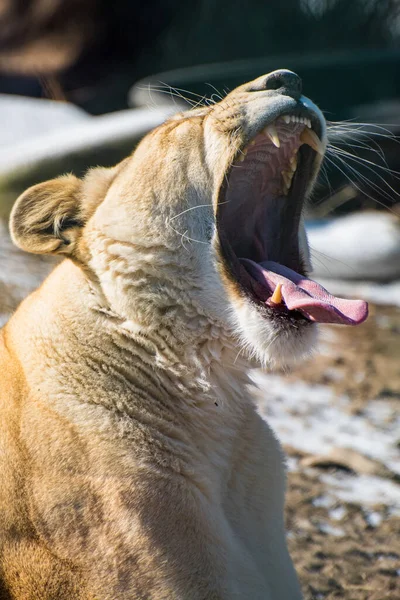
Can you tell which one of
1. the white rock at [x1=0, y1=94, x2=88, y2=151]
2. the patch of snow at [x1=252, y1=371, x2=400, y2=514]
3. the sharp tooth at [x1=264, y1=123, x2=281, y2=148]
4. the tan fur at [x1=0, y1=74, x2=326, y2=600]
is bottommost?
the patch of snow at [x1=252, y1=371, x2=400, y2=514]

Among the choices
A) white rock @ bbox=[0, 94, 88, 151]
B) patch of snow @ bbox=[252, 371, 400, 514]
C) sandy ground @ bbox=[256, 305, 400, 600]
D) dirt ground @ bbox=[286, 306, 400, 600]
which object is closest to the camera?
dirt ground @ bbox=[286, 306, 400, 600]

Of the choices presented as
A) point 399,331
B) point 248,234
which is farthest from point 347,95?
point 248,234

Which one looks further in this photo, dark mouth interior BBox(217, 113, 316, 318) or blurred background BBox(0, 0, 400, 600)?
blurred background BBox(0, 0, 400, 600)

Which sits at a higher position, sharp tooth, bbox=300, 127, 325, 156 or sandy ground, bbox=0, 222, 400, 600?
sharp tooth, bbox=300, 127, 325, 156

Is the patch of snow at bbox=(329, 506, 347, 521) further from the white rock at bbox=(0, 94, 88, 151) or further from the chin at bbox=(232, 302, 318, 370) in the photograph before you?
the white rock at bbox=(0, 94, 88, 151)

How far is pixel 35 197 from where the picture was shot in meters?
2.78

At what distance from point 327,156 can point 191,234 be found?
1600 millimetres

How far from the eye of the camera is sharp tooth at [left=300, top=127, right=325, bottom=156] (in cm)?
285

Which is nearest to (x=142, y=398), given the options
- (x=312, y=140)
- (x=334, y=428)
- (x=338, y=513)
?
(x=312, y=140)

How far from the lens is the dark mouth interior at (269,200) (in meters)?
3.00

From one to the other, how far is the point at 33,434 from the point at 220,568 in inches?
26.8

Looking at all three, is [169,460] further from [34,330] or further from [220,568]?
[34,330]

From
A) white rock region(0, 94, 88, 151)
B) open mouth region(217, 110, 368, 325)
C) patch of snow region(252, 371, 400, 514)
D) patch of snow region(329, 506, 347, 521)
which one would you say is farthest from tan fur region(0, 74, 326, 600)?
white rock region(0, 94, 88, 151)

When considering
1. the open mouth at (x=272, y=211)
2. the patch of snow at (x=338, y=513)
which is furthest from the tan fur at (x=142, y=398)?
the patch of snow at (x=338, y=513)
